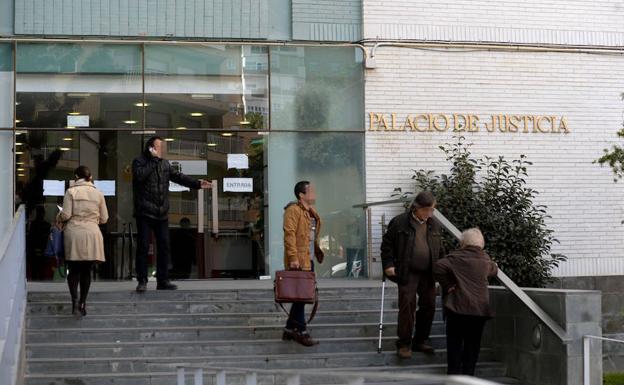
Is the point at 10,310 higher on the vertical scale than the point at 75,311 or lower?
higher

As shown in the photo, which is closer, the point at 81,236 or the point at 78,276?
the point at 81,236

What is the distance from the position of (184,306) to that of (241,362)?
5.46 ft

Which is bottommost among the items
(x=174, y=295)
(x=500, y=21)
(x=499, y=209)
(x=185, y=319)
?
(x=185, y=319)

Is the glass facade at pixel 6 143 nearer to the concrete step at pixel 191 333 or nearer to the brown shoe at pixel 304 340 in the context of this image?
the concrete step at pixel 191 333

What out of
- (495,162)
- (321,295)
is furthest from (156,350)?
(495,162)

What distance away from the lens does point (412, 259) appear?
973cm

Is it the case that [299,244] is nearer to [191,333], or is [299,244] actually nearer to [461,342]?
[191,333]

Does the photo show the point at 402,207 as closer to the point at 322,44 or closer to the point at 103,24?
the point at 322,44

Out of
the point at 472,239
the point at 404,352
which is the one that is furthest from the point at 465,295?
the point at 404,352

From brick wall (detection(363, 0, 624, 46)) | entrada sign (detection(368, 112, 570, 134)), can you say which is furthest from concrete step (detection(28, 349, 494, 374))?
brick wall (detection(363, 0, 624, 46))

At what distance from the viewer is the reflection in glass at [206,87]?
14.9m

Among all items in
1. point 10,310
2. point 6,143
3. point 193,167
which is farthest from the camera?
point 193,167

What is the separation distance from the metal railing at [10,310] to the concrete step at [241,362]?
1.87 ft

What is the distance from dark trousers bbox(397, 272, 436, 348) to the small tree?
140 inches
